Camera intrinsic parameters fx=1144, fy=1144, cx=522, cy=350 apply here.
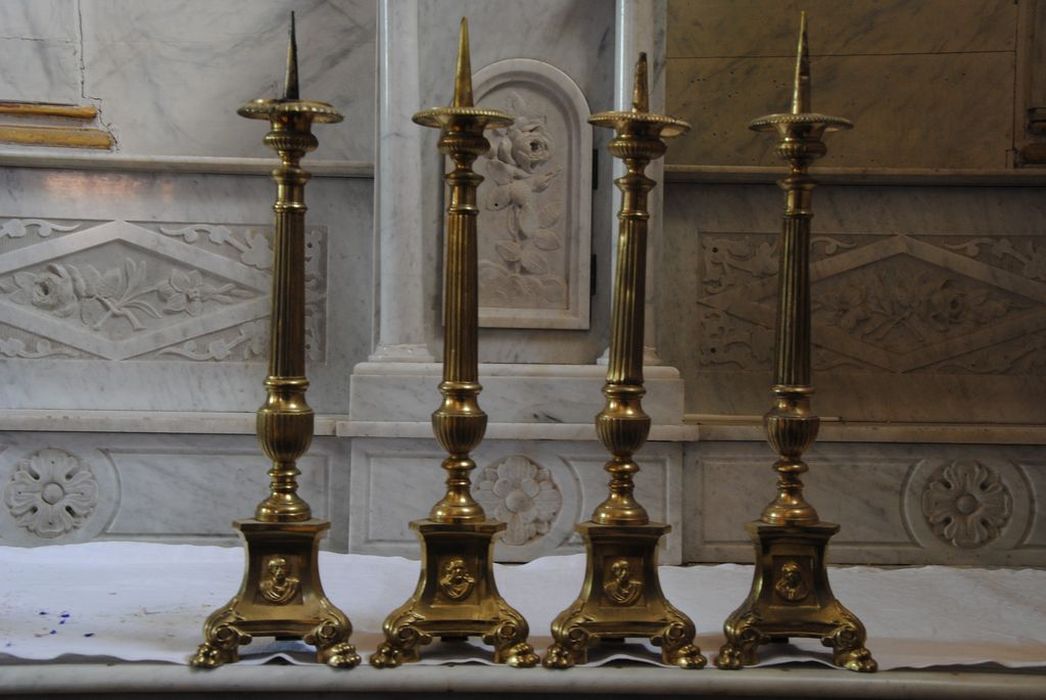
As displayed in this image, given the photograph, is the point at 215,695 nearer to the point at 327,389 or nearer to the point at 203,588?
the point at 203,588

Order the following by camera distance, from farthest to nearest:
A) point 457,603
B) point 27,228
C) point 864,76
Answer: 1. point 864,76
2. point 27,228
3. point 457,603

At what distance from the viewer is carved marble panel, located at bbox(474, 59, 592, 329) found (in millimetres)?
2846

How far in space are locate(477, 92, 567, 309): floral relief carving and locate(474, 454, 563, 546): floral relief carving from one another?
41cm

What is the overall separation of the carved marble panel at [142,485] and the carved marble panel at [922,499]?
107 centimetres

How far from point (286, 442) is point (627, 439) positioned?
36 cm

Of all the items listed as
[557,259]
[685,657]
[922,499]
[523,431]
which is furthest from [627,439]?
[922,499]

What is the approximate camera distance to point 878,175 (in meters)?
3.21

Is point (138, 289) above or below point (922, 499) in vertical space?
above

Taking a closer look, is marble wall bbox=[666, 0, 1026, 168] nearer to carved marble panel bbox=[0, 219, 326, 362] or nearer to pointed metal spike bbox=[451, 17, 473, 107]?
carved marble panel bbox=[0, 219, 326, 362]

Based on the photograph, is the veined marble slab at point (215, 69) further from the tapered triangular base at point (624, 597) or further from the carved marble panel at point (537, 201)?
the tapered triangular base at point (624, 597)

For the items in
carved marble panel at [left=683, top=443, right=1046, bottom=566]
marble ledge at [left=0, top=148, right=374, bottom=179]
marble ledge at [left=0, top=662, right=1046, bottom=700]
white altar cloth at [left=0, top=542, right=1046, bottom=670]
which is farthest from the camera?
marble ledge at [left=0, top=148, right=374, bottom=179]

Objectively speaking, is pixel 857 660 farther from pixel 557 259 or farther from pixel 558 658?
pixel 557 259

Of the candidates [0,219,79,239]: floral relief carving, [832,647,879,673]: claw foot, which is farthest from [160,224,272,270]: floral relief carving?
[832,647,879,673]: claw foot

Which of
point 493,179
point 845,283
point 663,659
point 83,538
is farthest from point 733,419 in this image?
point 663,659
